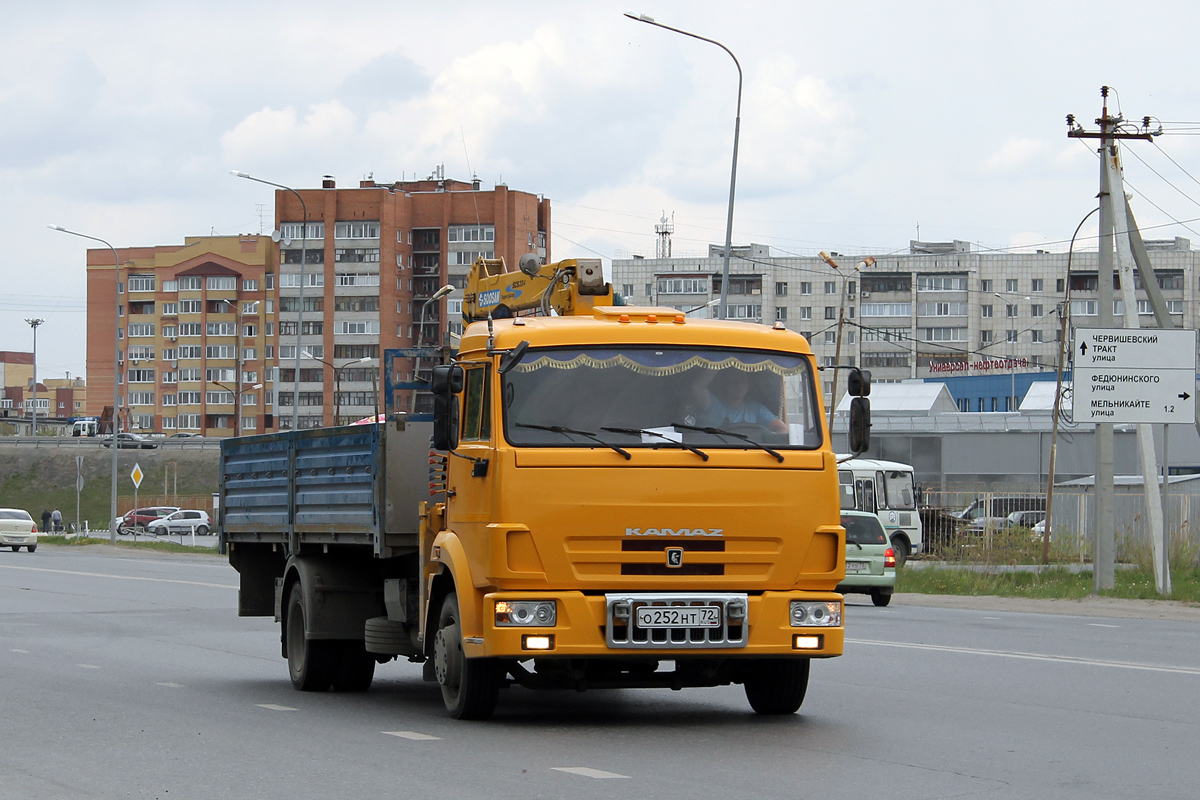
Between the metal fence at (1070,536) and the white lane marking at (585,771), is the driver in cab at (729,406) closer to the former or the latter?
the white lane marking at (585,771)

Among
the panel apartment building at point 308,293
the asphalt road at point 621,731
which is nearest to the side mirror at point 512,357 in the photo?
the asphalt road at point 621,731

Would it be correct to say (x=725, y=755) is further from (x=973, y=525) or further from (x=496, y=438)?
(x=973, y=525)

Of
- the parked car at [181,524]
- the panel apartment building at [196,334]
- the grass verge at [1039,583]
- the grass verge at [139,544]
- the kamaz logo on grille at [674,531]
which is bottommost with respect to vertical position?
the parked car at [181,524]

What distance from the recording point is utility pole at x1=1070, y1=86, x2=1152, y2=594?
2705cm

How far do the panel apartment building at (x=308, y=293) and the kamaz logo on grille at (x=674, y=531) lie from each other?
348 ft

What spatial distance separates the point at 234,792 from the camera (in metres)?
7.76

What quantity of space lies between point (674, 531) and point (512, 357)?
1462mm

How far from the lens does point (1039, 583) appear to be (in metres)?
30.2

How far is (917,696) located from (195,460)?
347 feet

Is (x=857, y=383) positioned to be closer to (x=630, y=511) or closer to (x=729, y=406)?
(x=729, y=406)

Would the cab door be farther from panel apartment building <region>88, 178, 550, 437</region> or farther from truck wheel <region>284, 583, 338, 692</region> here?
panel apartment building <region>88, 178, 550, 437</region>

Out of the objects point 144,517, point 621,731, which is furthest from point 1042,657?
point 144,517

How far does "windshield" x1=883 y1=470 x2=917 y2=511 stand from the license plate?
109ft

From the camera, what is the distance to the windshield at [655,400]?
9.71 meters
